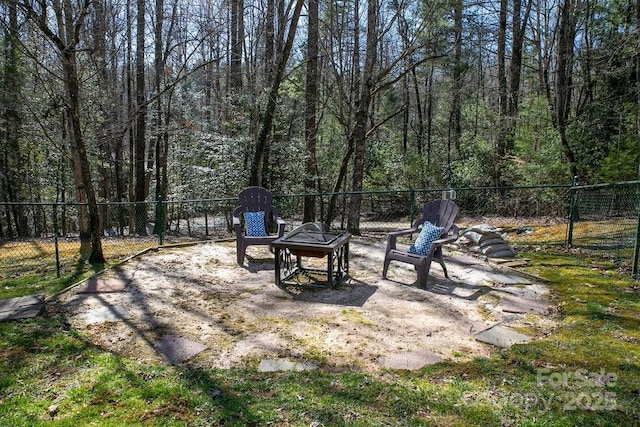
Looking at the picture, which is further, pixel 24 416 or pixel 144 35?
pixel 144 35

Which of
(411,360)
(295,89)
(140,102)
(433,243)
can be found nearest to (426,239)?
(433,243)

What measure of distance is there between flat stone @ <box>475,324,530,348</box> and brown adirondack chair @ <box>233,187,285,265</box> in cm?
287

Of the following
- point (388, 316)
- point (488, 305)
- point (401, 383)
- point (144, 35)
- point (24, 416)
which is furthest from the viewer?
point (144, 35)

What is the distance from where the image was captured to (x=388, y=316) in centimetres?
335

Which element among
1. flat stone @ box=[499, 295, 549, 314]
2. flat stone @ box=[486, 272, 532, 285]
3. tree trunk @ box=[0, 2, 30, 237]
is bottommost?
flat stone @ box=[499, 295, 549, 314]

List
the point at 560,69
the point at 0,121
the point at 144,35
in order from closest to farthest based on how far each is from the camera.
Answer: the point at 560,69, the point at 0,121, the point at 144,35

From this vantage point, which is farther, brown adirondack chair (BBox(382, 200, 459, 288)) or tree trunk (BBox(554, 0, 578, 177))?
tree trunk (BBox(554, 0, 578, 177))

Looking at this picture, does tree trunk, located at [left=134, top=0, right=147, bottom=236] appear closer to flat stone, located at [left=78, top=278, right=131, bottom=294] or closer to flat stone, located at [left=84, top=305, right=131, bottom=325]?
flat stone, located at [left=78, top=278, right=131, bottom=294]

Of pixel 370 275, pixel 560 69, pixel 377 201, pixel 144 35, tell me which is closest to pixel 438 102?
pixel 377 201

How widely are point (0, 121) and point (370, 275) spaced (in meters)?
10.6

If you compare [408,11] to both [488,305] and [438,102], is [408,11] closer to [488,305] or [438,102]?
[488,305]

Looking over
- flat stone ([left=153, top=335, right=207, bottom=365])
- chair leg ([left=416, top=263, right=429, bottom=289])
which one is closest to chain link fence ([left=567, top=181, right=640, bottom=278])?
chair leg ([left=416, top=263, right=429, bottom=289])

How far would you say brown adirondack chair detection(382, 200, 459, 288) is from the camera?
164 inches

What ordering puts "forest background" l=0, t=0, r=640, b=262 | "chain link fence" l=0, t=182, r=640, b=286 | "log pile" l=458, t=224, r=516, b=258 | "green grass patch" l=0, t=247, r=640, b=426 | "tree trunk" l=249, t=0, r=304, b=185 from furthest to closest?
"forest background" l=0, t=0, r=640, b=262 → "tree trunk" l=249, t=0, r=304, b=185 → "chain link fence" l=0, t=182, r=640, b=286 → "log pile" l=458, t=224, r=516, b=258 → "green grass patch" l=0, t=247, r=640, b=426
